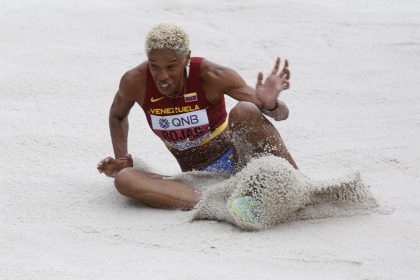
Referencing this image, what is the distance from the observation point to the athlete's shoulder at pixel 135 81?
4129mm

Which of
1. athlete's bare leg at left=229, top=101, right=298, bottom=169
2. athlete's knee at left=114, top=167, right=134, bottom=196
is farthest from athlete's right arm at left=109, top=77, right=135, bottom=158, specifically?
athlete's bare leg at left=229, top=101, right=298, bottom=169

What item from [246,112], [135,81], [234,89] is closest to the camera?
[246,112]

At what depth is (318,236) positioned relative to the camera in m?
3.71

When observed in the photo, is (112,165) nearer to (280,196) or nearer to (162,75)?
(162,75)

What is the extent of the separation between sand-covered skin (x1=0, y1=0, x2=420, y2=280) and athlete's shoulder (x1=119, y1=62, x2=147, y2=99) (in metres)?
0.52

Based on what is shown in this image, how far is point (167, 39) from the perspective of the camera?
3900 millimetres

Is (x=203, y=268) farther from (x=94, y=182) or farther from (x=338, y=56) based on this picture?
(x=338, y=56)

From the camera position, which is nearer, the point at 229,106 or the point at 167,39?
the point at 167,39

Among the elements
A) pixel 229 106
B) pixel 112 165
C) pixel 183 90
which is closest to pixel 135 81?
pixel 183 90

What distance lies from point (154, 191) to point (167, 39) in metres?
0.69

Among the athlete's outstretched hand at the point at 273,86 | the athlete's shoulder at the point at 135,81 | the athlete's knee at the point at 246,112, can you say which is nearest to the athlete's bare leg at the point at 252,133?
the athlete's knee at the point at 246,112

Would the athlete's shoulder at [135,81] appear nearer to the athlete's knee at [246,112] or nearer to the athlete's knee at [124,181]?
the athlete's knee at [124,181]

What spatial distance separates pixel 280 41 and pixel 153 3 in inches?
43.2

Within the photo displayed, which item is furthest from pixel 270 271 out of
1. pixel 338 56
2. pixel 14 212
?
pixel 338 56
